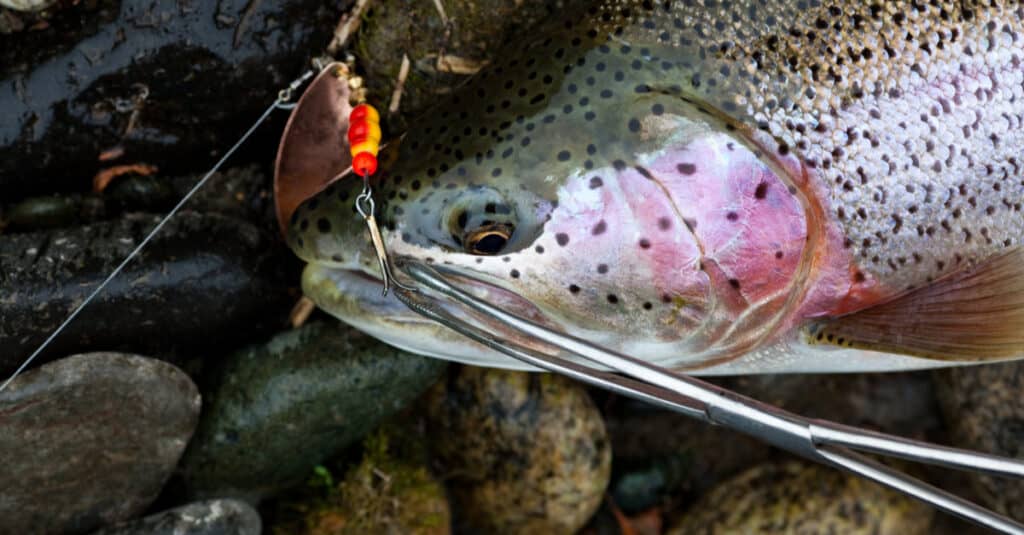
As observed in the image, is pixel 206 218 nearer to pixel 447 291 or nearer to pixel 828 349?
pixel 447 291

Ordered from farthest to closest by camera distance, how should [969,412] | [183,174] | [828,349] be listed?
[969,412]
[183,174]
[828,349]

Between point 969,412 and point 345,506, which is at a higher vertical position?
point 969,412

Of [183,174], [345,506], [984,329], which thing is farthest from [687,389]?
[183,174]

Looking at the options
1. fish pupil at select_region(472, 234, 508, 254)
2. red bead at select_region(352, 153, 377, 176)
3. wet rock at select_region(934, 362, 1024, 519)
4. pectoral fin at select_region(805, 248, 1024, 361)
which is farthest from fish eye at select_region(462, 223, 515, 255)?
wet rock at select_region(934, 362, 1024, 519)

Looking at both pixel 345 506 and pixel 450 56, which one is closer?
pixel 450 56

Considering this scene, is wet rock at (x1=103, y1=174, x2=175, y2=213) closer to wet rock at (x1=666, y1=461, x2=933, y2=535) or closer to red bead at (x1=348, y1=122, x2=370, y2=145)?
red bead at (x1=348, y1=122, x2=370, y2=145)

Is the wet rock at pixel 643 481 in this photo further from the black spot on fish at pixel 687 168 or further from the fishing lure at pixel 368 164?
the black spot on fish at pixel 687 168

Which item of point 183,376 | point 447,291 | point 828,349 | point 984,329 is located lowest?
point 183,376
